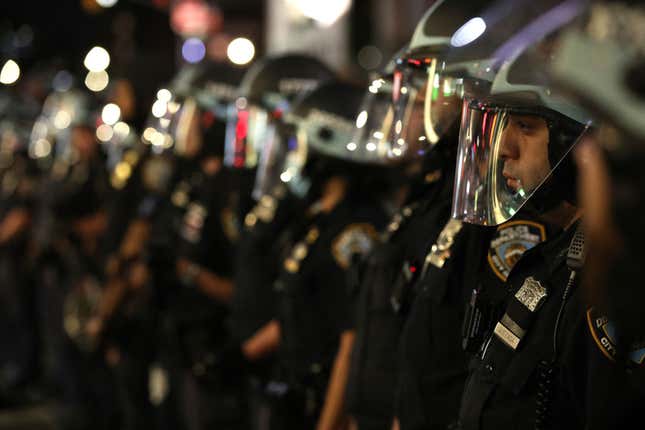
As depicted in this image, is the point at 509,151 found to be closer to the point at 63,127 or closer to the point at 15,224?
the point at 63,127

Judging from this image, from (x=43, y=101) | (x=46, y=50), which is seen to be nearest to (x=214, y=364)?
(x=43, y=101)

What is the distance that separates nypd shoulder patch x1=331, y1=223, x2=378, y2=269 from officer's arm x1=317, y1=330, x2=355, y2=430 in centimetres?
29

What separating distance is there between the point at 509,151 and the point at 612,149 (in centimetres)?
100

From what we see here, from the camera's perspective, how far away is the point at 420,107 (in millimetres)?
2885

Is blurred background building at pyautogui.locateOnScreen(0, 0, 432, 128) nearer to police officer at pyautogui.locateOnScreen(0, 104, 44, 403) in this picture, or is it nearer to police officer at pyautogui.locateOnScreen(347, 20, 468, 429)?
police officer at pyautogui.locateOnScreen(0, 104, 44, 403)

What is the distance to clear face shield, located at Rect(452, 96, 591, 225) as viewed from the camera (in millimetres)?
2289

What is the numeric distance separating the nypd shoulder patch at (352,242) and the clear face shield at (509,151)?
1327 millimetres

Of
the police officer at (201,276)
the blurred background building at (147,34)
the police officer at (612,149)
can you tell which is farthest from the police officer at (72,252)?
the police officer at (612,149)

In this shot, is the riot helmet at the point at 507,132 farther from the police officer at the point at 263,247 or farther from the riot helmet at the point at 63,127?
the riot helmet at the point at 63,127

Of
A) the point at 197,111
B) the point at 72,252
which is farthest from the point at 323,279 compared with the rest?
the point at 72,252

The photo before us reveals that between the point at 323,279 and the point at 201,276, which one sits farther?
the point at 201,276

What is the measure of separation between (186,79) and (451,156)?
3.16 meters

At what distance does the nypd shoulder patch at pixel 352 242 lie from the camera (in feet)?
12.1

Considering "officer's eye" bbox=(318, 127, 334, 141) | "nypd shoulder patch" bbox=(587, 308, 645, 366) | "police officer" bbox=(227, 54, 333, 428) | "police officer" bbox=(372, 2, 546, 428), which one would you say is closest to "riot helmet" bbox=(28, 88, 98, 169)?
"police officer" bbox=(227, 54, 333, 428)
